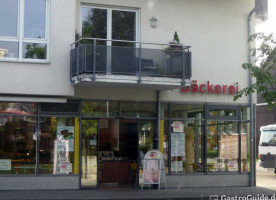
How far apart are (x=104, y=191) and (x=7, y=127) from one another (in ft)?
12.4

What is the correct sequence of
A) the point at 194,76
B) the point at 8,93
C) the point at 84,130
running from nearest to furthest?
the point at 8,93, the point at 84,130, the point at 194,76

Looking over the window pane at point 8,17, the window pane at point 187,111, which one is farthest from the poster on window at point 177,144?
the window pane at point 8,17

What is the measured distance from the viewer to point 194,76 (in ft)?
59.2

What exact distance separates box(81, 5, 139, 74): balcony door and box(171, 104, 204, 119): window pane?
277 centimetres

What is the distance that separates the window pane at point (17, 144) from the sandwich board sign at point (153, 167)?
372cm

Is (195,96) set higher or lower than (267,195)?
higher

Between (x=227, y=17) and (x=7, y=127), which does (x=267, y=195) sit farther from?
(x=7, y=127)

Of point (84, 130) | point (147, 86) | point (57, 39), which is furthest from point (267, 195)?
point (57, 39)

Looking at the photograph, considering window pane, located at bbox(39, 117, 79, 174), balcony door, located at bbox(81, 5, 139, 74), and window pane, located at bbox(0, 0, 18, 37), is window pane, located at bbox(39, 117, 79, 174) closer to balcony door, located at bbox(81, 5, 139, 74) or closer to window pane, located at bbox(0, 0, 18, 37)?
balcony door, located at bbox(81, 5, 139, 74)

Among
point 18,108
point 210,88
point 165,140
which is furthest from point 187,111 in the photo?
point 18,108

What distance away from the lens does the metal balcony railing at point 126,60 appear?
15094 mm

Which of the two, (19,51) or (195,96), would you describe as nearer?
(19,51)

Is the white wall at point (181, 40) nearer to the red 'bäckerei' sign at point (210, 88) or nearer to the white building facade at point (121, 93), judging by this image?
the white building facade at point (121, 93)

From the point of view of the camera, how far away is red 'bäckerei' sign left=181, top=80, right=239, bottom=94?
1794 cm
